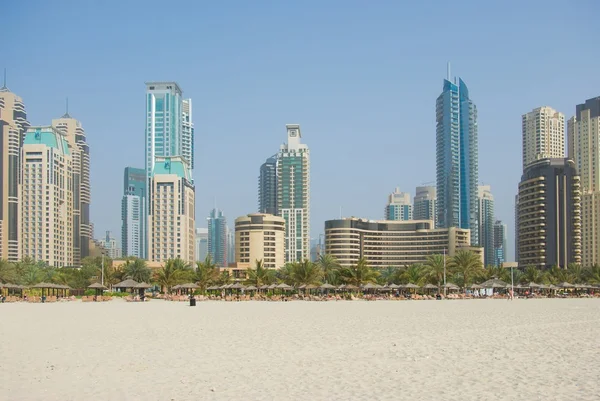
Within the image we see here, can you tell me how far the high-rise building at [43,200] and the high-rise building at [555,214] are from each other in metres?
105

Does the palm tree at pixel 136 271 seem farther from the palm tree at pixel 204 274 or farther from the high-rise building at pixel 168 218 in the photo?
the high-rise building at pixel 168 218

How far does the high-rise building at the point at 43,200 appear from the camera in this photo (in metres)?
156

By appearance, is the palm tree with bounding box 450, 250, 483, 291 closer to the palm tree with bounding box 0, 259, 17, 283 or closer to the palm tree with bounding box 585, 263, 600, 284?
the palm tree with bounding box 585, 263, 600, 284

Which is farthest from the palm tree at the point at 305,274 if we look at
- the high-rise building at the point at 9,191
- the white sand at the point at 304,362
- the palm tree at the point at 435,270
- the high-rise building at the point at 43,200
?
the high-rise building at the point at 9,191

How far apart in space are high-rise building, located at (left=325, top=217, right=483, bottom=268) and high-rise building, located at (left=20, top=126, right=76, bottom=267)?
64.1 m

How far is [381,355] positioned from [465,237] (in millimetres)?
166506

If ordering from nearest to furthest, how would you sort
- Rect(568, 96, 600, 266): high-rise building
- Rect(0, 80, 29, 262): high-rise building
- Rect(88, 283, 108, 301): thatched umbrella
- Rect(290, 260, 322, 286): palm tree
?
Rect(88, 283, 108, 301): thatched umbrella
Rect(290, 260, 322, 286): palm tree
Rect(0, 80, 29, 262): high-rise building
Rect(568, 96, 600, 266): high-rise building

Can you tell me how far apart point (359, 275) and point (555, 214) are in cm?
7879

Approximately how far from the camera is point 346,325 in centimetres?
3186

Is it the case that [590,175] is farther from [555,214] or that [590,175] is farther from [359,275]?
[359,275]

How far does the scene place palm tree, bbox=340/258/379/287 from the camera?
82250 millimetres

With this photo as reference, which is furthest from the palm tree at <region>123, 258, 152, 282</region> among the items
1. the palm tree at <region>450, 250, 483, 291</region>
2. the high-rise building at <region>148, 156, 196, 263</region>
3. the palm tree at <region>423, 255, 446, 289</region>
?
the high-rise building at <region>148, 156, 196, 263</region>

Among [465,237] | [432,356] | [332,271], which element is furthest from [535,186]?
[432,356]

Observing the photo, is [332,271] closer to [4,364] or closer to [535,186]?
[535,186]
